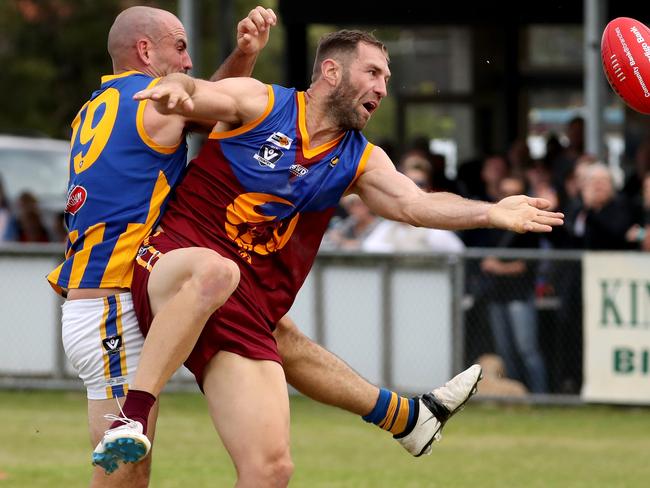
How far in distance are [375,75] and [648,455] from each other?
5083 mm

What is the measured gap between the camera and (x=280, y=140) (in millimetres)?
6301

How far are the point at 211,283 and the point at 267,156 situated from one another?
0.67 metres

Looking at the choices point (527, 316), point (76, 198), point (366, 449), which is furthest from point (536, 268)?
point (76, 198)

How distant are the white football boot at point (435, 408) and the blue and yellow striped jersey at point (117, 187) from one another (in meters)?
1.63

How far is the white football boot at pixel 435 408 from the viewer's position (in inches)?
280

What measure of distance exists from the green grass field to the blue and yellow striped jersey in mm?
3181

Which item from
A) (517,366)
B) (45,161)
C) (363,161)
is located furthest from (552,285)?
(45,161)

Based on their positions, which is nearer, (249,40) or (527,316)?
(249,40)

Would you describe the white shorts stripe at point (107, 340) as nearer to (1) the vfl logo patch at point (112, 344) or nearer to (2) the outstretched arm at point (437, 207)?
(1) the vfl logo patch at point (112, 344)

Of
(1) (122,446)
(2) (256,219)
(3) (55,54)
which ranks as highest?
(3) (55,54)

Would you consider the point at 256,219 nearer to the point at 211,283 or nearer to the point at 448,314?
the point at 211,283

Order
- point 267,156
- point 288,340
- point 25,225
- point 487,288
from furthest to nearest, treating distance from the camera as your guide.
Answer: point 25,225
point 487,288
point 288,340
point 267,156

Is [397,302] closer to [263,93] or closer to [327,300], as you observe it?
[327,300]

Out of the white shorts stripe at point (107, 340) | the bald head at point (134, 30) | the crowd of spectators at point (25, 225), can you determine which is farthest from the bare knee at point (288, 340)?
the crowd of spectators at point (25, 225)
